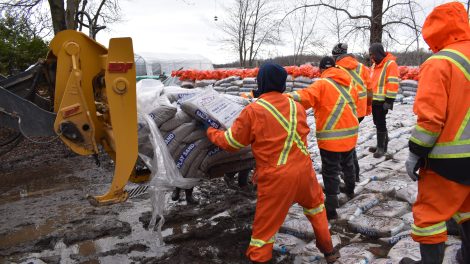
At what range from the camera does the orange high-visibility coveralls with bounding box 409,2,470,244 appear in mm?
2527

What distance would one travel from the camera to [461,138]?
8.41ft

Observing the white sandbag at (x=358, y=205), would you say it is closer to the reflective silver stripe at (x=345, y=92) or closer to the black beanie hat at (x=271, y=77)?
the reflective silver stripe at (x=345, y=92)

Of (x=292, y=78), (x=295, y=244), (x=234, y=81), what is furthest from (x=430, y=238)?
(x=234, y=81)

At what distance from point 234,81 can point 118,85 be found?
1169 centimetres

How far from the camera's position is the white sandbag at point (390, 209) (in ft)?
13.6

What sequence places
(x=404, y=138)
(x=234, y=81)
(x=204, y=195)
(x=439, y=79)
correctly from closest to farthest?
(x=439, y=79)
(x=204, y=195)
(x=404, y=138)
(x=234, y=81)

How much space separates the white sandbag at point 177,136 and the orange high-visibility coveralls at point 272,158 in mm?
531

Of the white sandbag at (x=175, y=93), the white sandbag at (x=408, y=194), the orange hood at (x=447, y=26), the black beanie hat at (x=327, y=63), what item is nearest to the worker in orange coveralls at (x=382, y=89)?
the white sandbag at (x=408, y=194)

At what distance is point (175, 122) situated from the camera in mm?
3672

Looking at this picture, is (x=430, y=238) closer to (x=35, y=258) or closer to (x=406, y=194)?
(x=406, y=194)

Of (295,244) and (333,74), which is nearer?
(295,244)

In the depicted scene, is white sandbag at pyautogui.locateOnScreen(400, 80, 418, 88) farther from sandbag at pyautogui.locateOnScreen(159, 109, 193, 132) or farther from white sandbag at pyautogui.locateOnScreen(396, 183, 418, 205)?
sandbag at pyautogui.locateOnScreen(159, 109, 193, 132)

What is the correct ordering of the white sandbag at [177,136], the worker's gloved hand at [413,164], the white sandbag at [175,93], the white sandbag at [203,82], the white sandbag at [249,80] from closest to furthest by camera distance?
the worker's gloved hand at [413,164] → the white sandbag at [177,136] → the white sandbag at [175,93] → the white sandbag at [249,80] → the white sandbag at [203,82]

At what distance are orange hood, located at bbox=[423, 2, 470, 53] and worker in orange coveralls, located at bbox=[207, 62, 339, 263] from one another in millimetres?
1022
